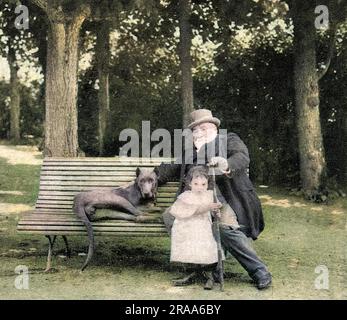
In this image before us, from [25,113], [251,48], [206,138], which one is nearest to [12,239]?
[206,138]

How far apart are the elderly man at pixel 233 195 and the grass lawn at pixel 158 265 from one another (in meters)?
0.28

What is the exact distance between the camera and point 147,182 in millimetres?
6371

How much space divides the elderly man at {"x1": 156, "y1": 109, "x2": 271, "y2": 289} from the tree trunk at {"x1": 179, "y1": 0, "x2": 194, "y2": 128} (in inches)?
229

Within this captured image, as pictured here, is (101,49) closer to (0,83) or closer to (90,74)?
(90,74)

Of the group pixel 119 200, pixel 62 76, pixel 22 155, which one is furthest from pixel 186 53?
pixel 22 155

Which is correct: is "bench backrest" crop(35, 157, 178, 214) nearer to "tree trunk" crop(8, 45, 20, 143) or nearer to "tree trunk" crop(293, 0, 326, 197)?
"tree trunk" crop(293, 0, 326, 197)

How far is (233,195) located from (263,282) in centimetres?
83

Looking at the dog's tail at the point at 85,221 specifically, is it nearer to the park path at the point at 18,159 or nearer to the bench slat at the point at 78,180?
the bench slat at the point at 78,180

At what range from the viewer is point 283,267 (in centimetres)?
651

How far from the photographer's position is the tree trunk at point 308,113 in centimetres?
1143

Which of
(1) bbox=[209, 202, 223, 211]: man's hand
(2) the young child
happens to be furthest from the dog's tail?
(1) bbox=[209, 202, 223, 211]: man's hand

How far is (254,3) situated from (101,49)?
17.7 feet

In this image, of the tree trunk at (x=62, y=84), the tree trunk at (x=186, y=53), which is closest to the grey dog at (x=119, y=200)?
the tree trunk at (x=62, y=84)

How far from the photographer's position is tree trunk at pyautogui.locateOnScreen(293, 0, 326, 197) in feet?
37.5
